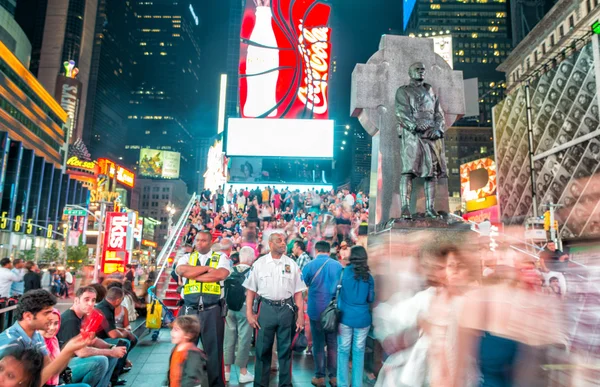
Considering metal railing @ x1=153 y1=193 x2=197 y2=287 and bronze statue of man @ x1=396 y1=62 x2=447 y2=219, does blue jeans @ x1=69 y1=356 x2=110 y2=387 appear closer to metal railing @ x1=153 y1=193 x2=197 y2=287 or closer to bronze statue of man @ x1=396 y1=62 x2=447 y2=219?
bronze statue of man @ x1=396 y1=62 x2=447 y2=219

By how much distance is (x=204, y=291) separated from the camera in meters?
5.11

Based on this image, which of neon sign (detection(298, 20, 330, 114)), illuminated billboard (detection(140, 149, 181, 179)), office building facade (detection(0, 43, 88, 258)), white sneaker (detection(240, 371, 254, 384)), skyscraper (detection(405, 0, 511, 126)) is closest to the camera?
white sneaker (detection(240, 371, 254, 384))

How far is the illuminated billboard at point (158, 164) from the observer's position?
340 feet

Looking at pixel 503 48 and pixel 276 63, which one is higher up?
pixel 503 48

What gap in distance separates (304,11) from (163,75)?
6514 inches

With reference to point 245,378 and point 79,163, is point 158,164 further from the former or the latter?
point 245,378

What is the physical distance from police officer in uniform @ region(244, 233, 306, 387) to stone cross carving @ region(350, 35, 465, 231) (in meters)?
2.72

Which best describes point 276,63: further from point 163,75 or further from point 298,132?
point 163,75

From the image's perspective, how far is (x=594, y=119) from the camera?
3033cm

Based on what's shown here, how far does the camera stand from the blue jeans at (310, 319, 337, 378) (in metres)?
5.66

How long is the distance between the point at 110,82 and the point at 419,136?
152m

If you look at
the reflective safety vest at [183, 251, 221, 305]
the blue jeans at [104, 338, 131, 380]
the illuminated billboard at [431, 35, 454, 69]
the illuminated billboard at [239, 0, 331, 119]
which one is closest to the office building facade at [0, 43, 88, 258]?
the illuminated billboard at [239, 0, 331, 119]

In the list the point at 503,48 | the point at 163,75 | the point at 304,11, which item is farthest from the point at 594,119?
the point at 163,75

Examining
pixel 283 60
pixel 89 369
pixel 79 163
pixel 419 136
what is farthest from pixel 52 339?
pixel 79 163
